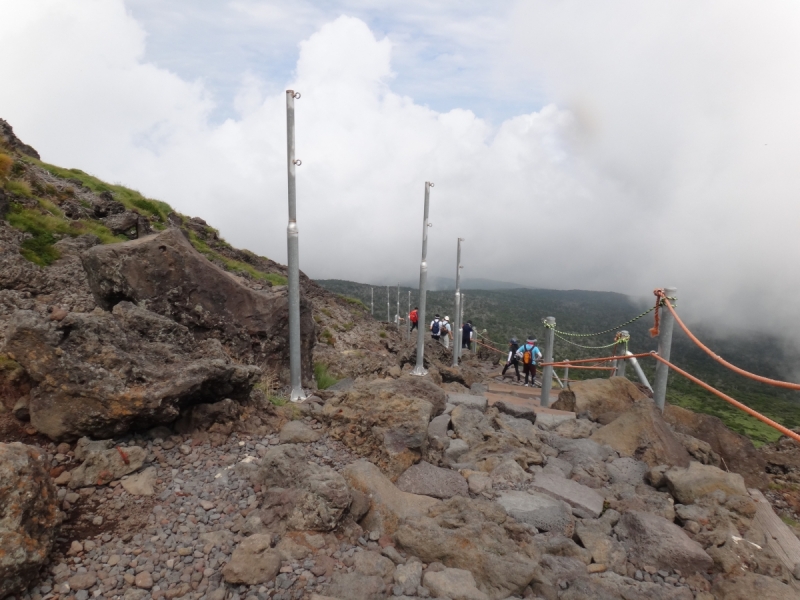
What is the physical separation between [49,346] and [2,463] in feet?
5.16

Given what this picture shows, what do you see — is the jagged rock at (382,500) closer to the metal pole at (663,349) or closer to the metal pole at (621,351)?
the metal pole at (663,349)

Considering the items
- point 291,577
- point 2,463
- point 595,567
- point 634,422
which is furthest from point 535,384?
point 2,463

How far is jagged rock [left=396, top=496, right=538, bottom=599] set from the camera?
359 cm

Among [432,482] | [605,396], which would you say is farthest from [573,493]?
[605,396]

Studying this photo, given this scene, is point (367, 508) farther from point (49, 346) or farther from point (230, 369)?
point (49, 346)

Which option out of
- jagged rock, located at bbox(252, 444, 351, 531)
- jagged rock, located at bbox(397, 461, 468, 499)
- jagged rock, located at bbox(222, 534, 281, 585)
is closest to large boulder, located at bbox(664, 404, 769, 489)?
jagged rock, located at bbox(397, 461, 468, 499)

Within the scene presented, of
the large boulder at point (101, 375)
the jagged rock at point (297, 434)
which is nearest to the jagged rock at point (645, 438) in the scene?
the jagged rock at point (297, 434)

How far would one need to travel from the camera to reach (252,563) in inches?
127

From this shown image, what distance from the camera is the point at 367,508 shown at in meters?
4.11

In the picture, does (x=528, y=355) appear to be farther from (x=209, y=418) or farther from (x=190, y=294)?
(x=209, y=418)

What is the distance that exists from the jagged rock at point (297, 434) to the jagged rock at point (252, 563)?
6.15 feet

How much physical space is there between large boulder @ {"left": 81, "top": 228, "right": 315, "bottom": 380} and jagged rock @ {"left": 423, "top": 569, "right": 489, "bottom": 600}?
16.6 ft

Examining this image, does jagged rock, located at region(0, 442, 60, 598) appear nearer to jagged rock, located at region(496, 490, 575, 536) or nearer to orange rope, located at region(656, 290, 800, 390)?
jagged rock, located at region(496, 490, 575, 536)

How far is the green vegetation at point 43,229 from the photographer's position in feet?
28.4
